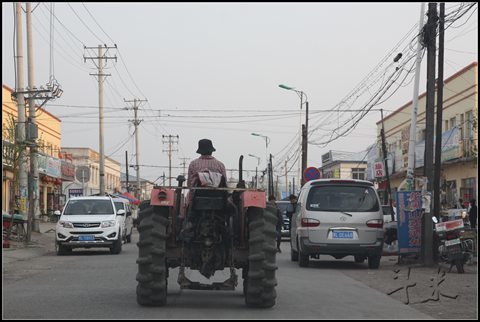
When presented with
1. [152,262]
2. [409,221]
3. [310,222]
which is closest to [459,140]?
[409,221]

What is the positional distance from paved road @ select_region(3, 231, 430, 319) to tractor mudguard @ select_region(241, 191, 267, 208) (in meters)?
1.42

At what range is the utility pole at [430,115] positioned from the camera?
18.1 metres

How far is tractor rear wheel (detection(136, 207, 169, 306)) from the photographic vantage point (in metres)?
10.4

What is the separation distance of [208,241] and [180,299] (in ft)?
5.17

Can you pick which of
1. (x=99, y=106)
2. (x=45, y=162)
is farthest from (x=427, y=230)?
(x=45, y=162)

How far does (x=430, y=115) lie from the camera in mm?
18156

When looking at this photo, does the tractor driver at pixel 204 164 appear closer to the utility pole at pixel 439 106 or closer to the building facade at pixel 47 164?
the utility pole at pixel 439 106

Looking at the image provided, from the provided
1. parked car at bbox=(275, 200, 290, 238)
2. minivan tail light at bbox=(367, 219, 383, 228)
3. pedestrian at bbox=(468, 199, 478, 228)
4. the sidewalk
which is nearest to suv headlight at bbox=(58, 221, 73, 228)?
the sidewalk

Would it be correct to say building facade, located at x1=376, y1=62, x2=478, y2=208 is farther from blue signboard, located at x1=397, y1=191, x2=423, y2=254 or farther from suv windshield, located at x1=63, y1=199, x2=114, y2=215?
suv windshield, located at x1=63, y1=199, x2=114, y2=215

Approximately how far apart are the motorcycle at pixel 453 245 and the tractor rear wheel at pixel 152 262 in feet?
26.3

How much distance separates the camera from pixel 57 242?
22.9 meters

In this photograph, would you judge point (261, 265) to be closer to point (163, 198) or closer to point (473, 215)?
point (163, 198)

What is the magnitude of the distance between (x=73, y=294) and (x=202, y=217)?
9.46 ft

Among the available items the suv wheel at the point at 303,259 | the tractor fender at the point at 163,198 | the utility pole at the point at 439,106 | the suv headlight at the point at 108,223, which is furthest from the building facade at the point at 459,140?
the tractor fender at the point at 163,198
